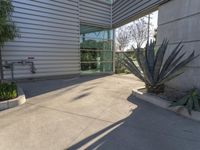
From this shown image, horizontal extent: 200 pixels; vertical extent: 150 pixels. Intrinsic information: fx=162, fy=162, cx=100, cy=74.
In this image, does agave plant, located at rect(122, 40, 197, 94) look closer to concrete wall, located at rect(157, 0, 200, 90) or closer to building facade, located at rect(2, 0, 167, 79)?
concrete wall, located at rect(157, 0, 200, 90)

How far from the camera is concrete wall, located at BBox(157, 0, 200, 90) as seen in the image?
4.70 metres

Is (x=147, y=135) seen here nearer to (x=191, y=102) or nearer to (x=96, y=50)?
(x=191, y=102)

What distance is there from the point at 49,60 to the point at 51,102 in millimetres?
4266

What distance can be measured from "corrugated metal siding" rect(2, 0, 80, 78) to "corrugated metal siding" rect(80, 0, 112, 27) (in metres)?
0.63

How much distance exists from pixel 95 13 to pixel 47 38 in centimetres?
386

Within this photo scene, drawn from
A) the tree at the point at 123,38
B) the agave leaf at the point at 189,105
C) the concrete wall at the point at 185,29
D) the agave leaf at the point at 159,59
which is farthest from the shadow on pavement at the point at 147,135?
the tree at the point at 123,38

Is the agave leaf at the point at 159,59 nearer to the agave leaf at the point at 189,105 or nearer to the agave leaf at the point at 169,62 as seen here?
the agave leaf at the point at 169,62

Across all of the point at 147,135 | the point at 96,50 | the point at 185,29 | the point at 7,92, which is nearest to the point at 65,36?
the point at 96,50

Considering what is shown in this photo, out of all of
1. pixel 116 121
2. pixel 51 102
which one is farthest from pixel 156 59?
pixel 51 102

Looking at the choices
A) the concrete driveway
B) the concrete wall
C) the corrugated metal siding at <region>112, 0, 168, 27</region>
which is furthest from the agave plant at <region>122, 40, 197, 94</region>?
the corrugated metal siding at <region>112, 0, 168, 27</region>

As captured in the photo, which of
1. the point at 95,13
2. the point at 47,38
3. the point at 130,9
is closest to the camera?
the point at 47,38

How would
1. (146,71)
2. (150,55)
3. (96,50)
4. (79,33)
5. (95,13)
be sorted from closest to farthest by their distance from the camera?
(146,71)
(150,55)
(79,33)
(95,13)
(96,50)

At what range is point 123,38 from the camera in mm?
24844

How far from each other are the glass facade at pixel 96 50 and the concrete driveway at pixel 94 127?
594cm
